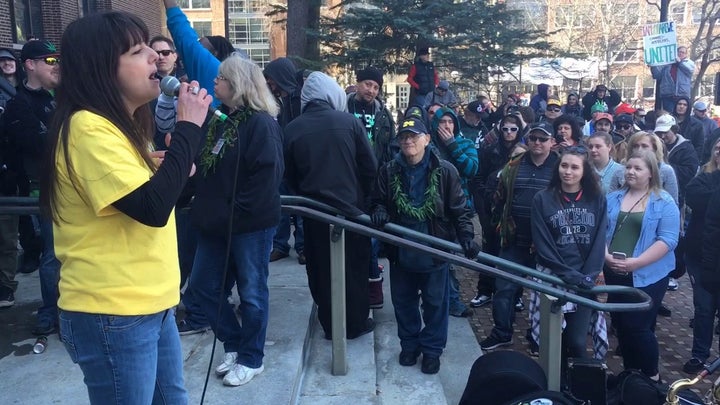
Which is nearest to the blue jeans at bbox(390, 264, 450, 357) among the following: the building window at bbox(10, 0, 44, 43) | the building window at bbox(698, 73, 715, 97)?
the building window at bbox(10, 0, 44, 43)

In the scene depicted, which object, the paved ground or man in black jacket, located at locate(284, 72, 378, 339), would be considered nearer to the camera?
man in black jacket, located at locate(284, 72, 378, 339)

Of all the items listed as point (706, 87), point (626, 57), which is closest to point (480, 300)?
point (706, 87)

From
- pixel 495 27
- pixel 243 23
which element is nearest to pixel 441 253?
pixel 495 27

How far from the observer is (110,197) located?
5.53 feet

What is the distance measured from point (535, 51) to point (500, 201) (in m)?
8.84

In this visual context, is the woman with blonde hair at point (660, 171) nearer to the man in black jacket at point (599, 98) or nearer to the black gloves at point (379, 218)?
the black gloves at point (379, 218)

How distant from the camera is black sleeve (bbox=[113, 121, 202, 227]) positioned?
171 cm

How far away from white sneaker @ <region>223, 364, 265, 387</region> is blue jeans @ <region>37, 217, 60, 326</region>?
4.02 ft

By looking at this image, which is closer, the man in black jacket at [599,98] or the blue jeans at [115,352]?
the blue jeans at [115,352]

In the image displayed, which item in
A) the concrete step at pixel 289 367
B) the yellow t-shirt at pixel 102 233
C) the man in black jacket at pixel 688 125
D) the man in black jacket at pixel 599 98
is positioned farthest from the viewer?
the man in black jacket at pixel 599 98

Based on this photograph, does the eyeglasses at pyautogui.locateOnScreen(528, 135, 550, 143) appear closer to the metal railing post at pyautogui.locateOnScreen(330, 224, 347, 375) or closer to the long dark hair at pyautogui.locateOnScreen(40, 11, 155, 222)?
the metal railing post at pyautogui.locateOnScreen(330, 224, 347, 375)

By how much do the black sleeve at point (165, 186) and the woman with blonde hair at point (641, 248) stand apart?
344 cm

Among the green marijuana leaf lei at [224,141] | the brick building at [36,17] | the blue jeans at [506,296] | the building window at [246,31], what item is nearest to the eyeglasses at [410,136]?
the green marijuana leaf lei at [224,141]

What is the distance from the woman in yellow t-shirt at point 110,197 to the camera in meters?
1.72
